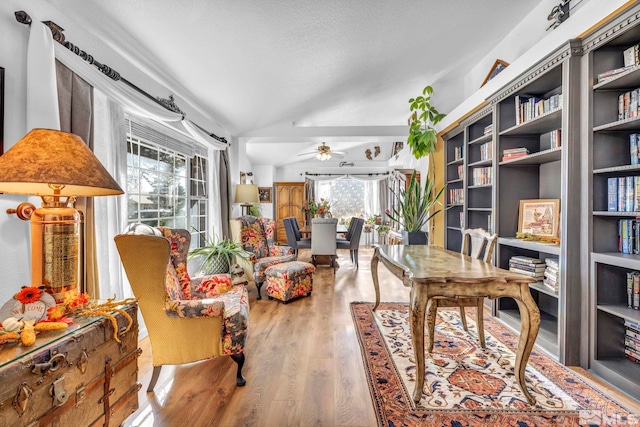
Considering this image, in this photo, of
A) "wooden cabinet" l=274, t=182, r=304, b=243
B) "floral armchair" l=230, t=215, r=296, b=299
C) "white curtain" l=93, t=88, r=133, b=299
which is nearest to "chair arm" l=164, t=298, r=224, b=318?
"white curtain" l=93, t=88, r=133, b=299

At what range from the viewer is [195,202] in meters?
3.92

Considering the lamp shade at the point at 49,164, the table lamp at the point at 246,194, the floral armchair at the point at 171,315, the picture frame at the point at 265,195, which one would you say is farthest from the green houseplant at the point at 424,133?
the picture frame at the point at 265,195

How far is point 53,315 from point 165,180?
2.41 meters

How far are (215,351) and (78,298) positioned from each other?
852 mm

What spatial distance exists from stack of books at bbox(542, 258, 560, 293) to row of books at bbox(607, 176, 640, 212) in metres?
0.58

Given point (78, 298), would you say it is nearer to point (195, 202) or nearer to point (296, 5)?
point (296, 5)

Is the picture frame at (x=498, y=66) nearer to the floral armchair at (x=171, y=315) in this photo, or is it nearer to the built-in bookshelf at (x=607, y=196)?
the built-in bookshelf at (x=607, y=196)

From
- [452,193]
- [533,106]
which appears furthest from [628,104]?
[452,193]

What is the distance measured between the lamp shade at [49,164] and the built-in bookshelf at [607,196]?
2.77 meters

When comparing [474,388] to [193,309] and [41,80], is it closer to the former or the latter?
[193,309]

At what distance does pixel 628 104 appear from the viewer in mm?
1845

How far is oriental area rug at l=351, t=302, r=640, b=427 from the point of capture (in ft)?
4.97

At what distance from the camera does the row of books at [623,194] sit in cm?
177

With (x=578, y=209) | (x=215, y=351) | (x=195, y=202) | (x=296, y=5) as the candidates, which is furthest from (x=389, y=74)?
(x=215, y=351)
